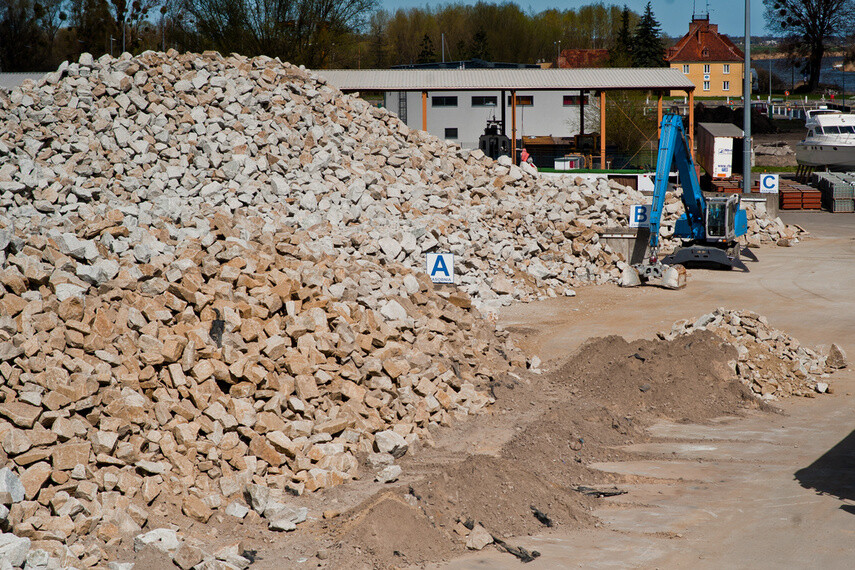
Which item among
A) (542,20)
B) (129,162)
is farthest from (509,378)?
(542,20)

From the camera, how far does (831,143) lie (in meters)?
38.5

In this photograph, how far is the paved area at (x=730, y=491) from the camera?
302 inches

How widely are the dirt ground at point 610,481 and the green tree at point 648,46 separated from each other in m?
62.4

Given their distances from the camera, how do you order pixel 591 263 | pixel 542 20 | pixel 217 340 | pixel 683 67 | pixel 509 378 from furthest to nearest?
pixel 542 20, pixel 683 67, pixel 591 263, pixel 509 378, pixel 217 340

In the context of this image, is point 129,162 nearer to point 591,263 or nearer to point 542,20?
point 591,263

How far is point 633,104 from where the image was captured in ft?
124

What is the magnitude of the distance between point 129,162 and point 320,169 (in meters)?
3.75

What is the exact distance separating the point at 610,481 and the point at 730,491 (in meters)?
1.24

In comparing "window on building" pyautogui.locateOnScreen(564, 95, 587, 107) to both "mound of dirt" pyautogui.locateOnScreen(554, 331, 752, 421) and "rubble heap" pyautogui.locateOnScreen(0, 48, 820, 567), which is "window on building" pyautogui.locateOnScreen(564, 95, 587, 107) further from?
"mound of dirt" pyautogui.locateOnScreen(554, 331, 752, 421)

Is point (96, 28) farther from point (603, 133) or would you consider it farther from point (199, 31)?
point (603, 133)

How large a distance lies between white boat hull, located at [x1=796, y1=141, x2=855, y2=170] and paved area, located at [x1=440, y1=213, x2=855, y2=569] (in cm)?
2551

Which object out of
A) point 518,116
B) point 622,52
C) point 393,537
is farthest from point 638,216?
point 622,52

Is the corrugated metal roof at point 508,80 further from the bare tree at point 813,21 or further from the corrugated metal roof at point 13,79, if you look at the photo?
the bare tree at point 813,21

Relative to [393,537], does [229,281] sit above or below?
above
